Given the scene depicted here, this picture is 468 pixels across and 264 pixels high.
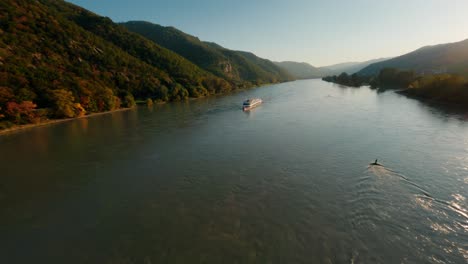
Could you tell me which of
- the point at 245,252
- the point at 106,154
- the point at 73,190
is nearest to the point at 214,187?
the point at 245,252

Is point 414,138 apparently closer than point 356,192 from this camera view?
No

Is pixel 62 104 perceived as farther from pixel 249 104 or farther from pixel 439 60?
pixel 439 60

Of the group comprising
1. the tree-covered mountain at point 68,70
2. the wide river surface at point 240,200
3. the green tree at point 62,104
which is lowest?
the wide river surface at point 240,200

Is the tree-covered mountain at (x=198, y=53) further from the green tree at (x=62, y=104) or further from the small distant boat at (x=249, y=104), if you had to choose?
the green tree at (x=62, y=104)

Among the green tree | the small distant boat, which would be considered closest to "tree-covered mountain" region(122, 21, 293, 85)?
the small distant boat

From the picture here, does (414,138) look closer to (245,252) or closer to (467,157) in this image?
(467,157)

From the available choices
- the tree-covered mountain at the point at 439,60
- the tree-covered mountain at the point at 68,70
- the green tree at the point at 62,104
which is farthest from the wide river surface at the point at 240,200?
the tree-covered mountain at the point at 439,60

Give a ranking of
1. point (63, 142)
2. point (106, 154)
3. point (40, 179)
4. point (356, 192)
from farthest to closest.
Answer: point (63, 142) < point (106, 154) < point (40, 179) < point (356, 192)
